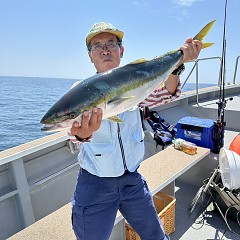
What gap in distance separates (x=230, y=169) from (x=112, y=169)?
5.63 ft

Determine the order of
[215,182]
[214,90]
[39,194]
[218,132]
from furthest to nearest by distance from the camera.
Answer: [214,90] < [218,132] < [215,182] < [39,194]

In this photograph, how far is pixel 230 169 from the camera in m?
2.84

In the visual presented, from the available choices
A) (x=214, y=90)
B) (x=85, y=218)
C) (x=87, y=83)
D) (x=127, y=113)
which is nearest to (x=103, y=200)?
(x=85, y=218)

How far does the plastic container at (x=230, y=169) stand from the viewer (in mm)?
2822

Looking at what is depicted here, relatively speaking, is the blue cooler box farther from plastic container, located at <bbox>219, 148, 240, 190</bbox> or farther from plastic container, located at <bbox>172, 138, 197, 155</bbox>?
plastic container, located at <bbox>219, 148, 240, 190</bbox>

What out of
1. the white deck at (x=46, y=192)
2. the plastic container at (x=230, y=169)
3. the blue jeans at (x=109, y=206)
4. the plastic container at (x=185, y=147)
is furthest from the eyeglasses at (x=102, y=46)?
the plastic container at (x=185, y=147)

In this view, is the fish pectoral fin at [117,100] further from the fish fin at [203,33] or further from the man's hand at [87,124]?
the fish fin at [203,33]

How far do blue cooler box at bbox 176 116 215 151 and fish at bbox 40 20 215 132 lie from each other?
249 cm

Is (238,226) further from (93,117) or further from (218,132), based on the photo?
(93,117)

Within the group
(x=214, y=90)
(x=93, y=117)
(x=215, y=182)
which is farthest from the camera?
(x=214, y=90)

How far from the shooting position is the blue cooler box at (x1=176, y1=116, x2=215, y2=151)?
393cm

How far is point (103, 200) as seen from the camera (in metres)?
1.80

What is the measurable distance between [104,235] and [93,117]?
38.6 inches

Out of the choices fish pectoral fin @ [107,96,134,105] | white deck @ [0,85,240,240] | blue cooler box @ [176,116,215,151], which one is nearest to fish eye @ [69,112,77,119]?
fish pectoral fin @ [107,96,134,105]
